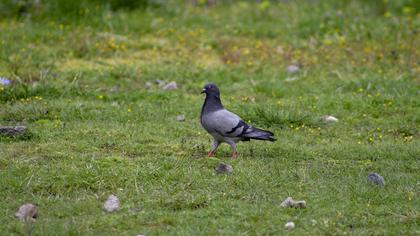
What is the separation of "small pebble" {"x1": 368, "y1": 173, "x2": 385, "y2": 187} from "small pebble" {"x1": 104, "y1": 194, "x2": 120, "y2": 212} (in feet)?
7.09

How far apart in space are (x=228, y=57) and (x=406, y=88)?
8.65 feet

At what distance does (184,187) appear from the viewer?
A: 20.0 feet

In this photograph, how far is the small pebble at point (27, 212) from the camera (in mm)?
5375

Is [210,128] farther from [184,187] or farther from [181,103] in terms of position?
[181,103]

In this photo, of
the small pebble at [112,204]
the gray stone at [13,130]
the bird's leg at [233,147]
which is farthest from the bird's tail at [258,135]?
the gray stone at [13,130]

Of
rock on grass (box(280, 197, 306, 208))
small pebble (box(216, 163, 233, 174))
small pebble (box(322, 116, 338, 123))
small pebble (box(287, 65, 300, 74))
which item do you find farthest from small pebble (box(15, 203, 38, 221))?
small pebble (box(287, 65, 300, 74))

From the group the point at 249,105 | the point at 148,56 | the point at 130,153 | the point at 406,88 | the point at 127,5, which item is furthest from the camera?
the point at 127,5

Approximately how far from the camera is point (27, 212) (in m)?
5.39

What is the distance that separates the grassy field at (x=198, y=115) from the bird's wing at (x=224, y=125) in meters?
0.26

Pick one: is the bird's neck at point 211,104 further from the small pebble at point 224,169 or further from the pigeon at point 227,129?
the small pebble at point 224,169

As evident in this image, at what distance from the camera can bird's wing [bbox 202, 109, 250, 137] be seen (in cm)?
700

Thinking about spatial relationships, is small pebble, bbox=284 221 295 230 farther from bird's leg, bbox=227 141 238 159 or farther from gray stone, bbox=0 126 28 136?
gray stone, bbox=0 126 28 136

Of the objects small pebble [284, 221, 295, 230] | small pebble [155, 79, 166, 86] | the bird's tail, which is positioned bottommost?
small pebble [155, 79, 166, 86]

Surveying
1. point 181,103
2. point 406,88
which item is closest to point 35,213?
point 181,103
